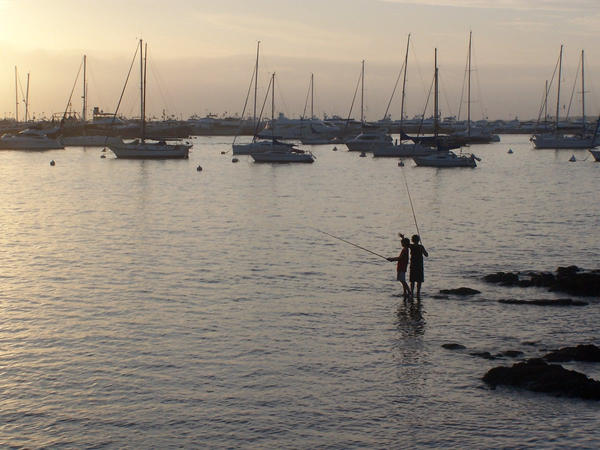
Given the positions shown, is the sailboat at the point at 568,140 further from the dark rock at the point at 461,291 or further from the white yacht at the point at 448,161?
the dark rock at the point at 461,291

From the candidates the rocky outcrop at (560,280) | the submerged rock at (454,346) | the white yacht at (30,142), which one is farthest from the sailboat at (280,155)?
the submerged rock at (454,346)

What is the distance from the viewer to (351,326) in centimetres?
1952

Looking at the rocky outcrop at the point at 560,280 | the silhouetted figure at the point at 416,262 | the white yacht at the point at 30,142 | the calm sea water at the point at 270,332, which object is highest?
the white yacht at the point at 30,142

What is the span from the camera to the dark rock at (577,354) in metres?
16.4

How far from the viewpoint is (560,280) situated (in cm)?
2384

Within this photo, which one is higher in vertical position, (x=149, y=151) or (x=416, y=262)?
(x=149, y=151)

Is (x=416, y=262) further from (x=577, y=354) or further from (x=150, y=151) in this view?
(x=150, y=151)

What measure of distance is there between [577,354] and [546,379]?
2.10 m

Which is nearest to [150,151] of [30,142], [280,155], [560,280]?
[280,155]

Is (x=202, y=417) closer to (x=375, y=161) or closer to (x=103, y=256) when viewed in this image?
(x=103, y=256)

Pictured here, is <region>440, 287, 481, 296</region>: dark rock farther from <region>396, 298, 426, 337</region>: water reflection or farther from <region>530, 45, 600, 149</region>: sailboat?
<region>530, 45, 600, 149</region>: sailboat

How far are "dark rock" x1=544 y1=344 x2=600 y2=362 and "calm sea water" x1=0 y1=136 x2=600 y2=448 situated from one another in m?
0.40

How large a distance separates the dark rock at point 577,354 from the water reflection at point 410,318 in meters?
3.15

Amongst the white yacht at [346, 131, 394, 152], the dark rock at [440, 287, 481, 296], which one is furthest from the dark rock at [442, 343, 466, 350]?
the white yacht at [346, 131, 394, 152]
